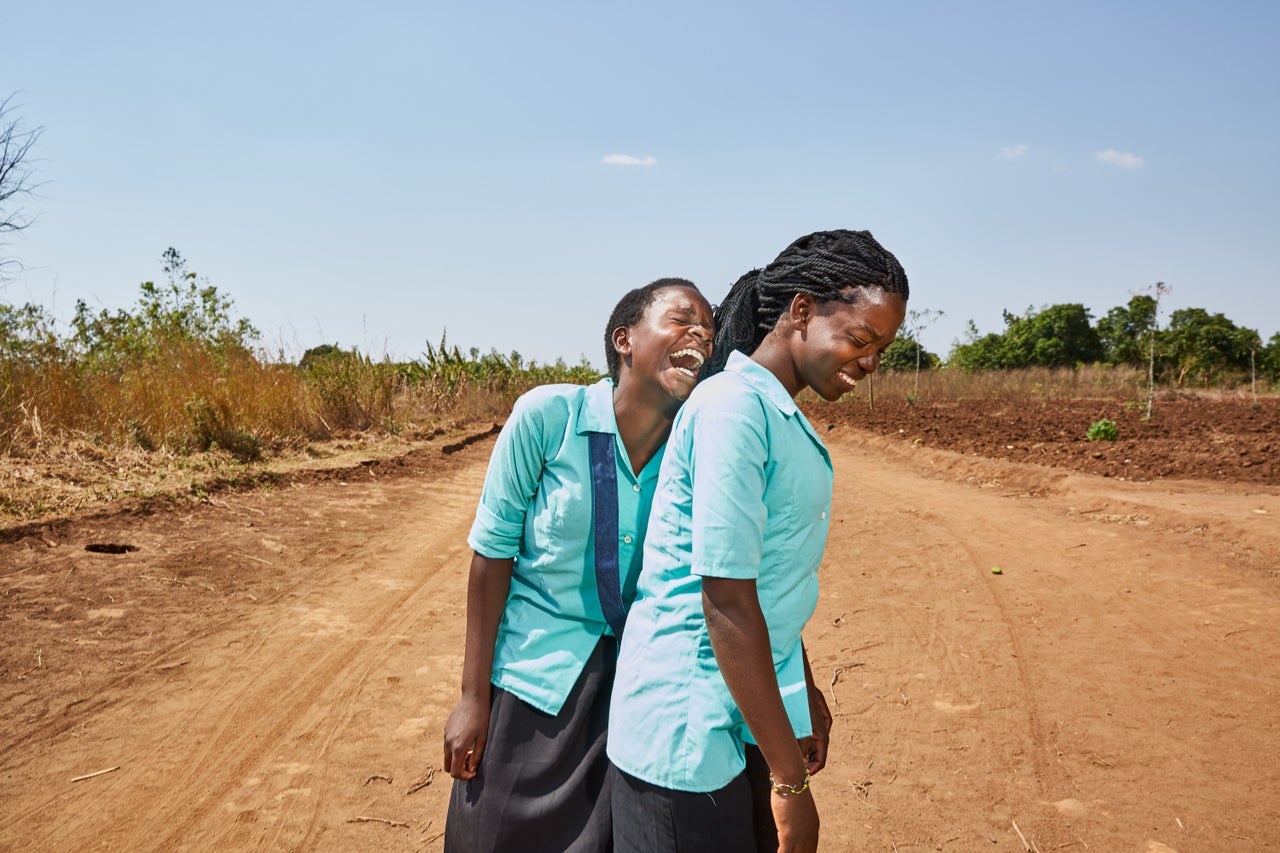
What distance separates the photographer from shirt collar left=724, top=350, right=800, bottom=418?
1.38m

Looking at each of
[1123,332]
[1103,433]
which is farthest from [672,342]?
[1123,332]

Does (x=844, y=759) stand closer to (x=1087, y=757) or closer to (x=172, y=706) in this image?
(x=1087, y=757)

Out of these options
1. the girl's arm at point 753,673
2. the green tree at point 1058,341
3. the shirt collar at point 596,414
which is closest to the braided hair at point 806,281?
the shirt collar at point 596,414

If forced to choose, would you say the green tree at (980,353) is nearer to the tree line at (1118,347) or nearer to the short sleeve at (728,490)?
the tree line at (1118,347)

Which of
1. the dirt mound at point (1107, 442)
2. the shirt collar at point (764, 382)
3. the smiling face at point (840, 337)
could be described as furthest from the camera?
the dirt mound at point (1107, 442)

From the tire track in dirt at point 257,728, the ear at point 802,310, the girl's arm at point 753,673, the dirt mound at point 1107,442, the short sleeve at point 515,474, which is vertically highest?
the ear at point 802,310

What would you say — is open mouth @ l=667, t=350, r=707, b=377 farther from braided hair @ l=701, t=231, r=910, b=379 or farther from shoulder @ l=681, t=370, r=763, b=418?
shoulder @ l=681, t=370, r=763, b=418

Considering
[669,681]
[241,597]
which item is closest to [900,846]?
[669,681]

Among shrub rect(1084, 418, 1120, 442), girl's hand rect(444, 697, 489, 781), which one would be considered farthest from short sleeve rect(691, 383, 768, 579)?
shrub rect(1084, 418, 1120, 442)

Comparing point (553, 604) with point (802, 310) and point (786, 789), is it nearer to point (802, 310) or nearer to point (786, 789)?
point (786, 789)

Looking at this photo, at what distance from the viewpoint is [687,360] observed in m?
1.78

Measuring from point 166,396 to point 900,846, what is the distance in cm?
992

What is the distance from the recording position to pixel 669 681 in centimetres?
136

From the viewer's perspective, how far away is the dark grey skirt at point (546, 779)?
5.41 feet
